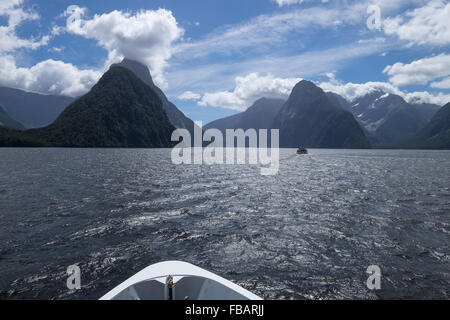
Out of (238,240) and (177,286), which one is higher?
(177,286)

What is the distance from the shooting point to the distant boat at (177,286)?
864 cm

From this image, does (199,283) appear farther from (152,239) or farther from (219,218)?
(219,218)

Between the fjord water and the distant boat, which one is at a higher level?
the distant boat

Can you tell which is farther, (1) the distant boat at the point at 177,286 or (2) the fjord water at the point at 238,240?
(2) the fjord water at the point at 238,240

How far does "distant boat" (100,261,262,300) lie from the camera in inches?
340

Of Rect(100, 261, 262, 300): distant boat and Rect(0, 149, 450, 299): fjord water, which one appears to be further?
Rect(0, 149, 450, 299): fjord water

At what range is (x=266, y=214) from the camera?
24.9 metres

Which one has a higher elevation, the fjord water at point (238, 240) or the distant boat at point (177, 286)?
the distant boat at point (177, 286)

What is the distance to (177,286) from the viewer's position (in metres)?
9.24

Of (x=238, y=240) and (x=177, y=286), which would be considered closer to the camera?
(x=177, y=286)
